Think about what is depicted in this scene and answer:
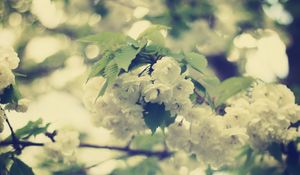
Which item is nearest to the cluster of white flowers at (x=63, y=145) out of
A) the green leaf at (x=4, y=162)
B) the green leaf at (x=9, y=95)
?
the green leaf at (x=4, y=162)

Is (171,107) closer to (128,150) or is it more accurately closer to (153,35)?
(153,35)

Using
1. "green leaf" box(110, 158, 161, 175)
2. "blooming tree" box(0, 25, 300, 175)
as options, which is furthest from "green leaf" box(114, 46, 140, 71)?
"green leaf" box(110, 158, 161, 175)

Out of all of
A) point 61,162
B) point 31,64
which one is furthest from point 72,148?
point 31,64

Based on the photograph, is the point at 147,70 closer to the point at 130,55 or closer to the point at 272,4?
the point at 130,55

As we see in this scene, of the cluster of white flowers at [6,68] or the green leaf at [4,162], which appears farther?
the green leaf at [4,162]

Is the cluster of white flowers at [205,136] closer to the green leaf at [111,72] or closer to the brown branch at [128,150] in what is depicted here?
the green leaf at [111,72]

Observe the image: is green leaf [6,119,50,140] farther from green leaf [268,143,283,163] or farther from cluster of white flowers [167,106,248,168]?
green leaf [268,143,283,163]

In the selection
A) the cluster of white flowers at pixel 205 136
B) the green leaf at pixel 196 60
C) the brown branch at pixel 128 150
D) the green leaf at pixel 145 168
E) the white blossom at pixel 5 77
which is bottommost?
the green leaf at pixel 145 168

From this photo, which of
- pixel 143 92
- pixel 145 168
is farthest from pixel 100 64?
pixel 145 168
